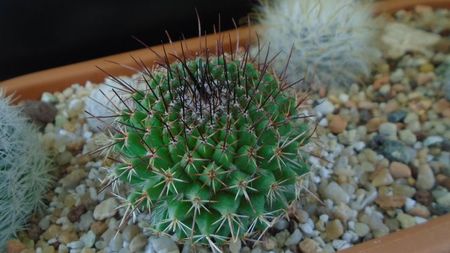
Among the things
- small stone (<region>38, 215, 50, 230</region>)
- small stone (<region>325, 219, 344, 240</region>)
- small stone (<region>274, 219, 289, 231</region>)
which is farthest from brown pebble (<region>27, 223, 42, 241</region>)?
small stone (<region>325, 219, 344, 240</region>)

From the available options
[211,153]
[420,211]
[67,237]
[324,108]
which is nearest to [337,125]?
[324,108]

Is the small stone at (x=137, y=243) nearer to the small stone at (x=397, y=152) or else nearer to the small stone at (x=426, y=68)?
the small stone at (x=397, y=152)

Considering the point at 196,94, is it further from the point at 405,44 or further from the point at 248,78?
the point at 405,44

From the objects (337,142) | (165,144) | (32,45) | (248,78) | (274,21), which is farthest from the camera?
(32,45)

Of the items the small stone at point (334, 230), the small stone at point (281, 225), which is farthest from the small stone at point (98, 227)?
the small stone at point (334, 230)

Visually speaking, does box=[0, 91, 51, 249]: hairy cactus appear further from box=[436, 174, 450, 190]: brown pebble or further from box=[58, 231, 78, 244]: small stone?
box=[436, 174, 450, 190]: brown pebble

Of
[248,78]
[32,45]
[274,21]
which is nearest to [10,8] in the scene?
[32,45]
